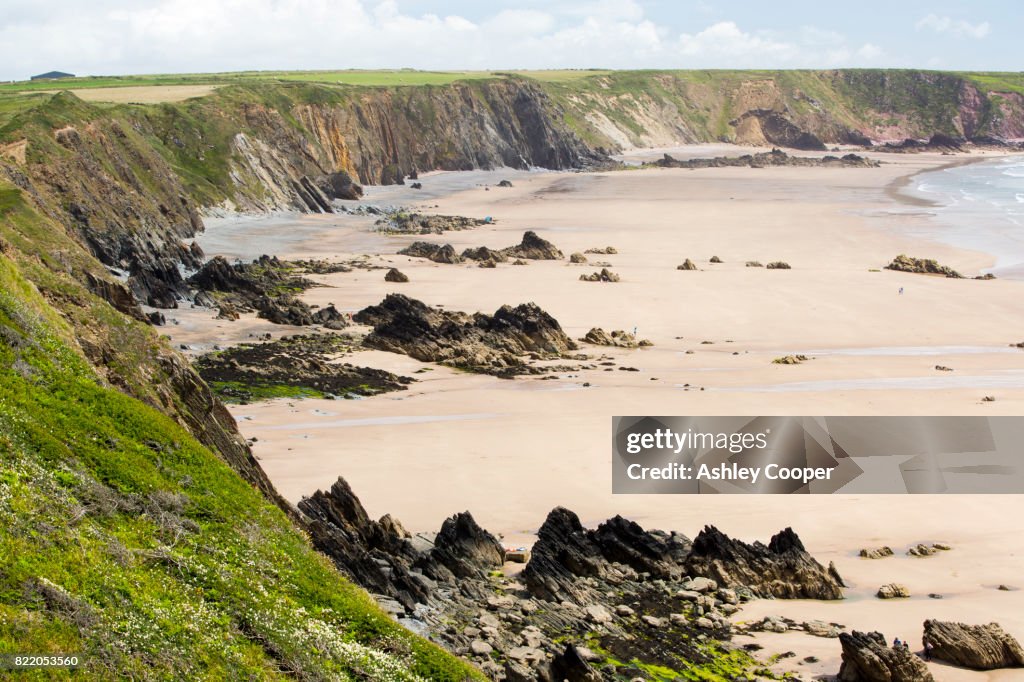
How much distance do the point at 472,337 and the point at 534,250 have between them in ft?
83.1

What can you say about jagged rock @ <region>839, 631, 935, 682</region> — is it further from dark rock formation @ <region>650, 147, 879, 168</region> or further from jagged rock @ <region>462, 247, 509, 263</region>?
dark rock formation @ <region>650, 147, 879, 168</region>

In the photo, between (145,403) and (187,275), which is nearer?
(145,403)

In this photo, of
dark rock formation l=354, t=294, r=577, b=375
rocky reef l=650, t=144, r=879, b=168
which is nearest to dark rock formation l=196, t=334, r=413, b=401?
dark rock formation l=354, t=294, r=577, b=375

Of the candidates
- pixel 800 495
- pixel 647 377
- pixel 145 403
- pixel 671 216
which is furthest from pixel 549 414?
pixel 671 216

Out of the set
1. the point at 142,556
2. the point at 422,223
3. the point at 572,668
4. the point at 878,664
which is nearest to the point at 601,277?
the point at 422,223

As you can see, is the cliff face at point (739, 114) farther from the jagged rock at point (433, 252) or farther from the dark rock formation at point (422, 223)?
the jagged rock at point (433, 252)

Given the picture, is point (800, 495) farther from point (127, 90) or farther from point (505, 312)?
point (127, 90)

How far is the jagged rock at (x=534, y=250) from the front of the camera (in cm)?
6525

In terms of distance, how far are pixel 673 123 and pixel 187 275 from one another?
13452 cm

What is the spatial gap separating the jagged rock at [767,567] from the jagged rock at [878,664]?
3360 mm

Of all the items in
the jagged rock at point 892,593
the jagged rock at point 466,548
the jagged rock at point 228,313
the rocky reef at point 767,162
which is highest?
the rocky reef at point 767,162

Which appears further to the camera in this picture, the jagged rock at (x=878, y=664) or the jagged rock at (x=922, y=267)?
the jagged rock at (x=922, y=267)

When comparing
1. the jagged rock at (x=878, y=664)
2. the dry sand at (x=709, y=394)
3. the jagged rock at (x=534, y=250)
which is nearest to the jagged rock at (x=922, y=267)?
the dry sand at (x=709, y=394)

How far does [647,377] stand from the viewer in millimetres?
36750
